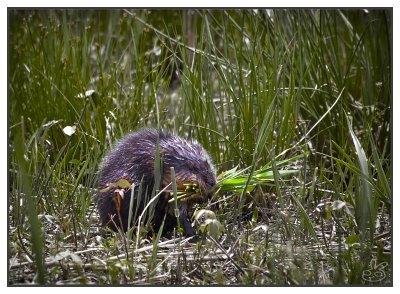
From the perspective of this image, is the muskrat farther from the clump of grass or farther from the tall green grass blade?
the tall green grass blade

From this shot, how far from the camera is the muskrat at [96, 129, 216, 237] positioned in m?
2.96

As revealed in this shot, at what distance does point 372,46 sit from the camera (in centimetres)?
380

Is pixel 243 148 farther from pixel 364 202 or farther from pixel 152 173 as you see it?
pixel 364 202

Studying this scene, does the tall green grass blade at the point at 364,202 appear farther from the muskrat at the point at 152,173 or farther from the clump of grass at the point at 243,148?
the muskrat at the point at 152,173

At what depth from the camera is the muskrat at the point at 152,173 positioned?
9.72 ft

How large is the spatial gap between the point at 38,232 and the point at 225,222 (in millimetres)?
867

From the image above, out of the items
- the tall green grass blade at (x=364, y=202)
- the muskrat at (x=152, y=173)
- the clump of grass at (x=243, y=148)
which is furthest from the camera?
the muskrat at (x=152, y=173)

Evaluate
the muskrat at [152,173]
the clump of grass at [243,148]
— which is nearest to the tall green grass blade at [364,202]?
the clump of grass at [243,148]

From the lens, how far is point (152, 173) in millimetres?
2986

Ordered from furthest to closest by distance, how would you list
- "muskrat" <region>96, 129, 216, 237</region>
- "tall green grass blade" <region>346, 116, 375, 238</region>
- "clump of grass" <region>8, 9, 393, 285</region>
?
"muskrat" <region>96, 129, 216, 237</region> < "tall green grass blade" <region>346, 116, 375, 238</region> < "clump of grass" <region>8, 9, 393, 285</region>

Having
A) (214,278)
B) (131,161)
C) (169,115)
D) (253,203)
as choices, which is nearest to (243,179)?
(253,203)

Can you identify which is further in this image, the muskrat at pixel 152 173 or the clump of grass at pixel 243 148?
the muskrat at pixel 152 173

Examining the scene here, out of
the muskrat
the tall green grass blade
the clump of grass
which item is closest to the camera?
the clump of grass

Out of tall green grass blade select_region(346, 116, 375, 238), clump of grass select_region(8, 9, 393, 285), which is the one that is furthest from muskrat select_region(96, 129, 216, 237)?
tall green grass blade select_region(346, 116, 375, 238)
